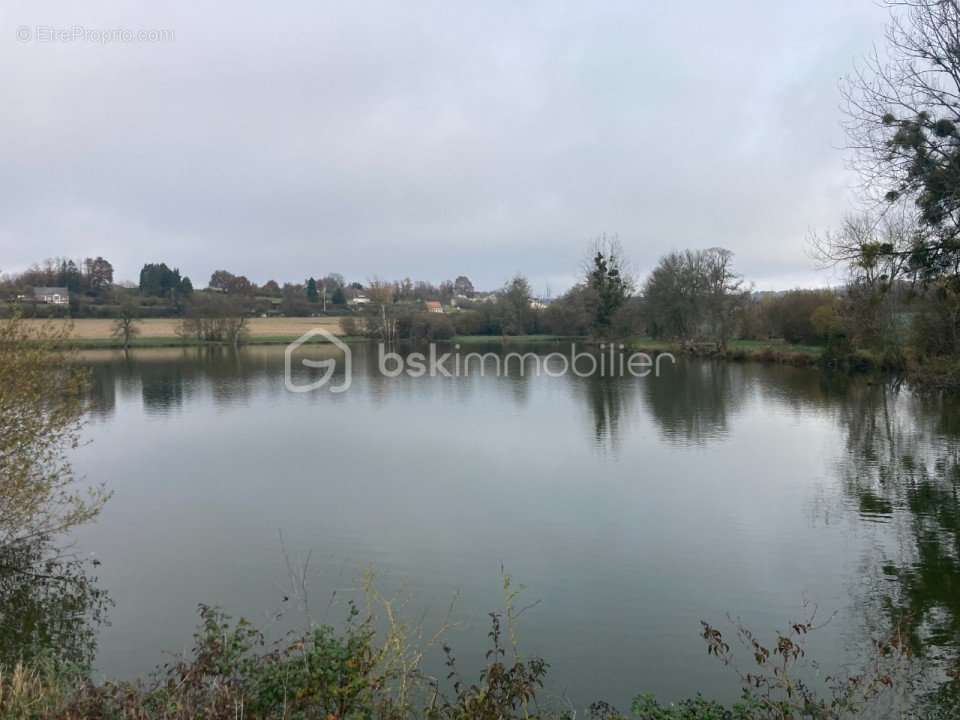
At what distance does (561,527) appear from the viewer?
8.29 m

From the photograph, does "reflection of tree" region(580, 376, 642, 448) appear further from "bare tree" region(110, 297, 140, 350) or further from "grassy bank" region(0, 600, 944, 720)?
"bare tree" region(110, 297, 140, 350)

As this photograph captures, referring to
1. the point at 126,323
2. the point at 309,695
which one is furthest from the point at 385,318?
the point at 309,695

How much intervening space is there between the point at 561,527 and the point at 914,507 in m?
4.57

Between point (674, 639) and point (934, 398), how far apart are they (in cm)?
1607

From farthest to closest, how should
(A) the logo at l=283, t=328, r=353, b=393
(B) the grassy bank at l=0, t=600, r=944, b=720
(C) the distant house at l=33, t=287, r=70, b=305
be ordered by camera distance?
(C) the distant house at l=33, t=287, r=70, b=305 < (A) the logo at l=283, t=328, r=353, b=393 < (B) the grassy bank at l=0, t=600, r=944, b=720

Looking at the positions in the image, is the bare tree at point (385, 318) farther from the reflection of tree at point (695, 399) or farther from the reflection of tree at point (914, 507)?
the reflection of tree at point (914, 507)

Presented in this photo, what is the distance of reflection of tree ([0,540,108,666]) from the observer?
541 cm

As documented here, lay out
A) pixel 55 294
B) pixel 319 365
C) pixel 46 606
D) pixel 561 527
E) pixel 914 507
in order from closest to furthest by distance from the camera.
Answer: pixel 46 606 < pixel 561 527 < pixel 914 507 < pixel 319 365 < pixel 55 294

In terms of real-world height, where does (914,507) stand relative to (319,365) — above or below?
below

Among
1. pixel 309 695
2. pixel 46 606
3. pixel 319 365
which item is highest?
pixel 309 695

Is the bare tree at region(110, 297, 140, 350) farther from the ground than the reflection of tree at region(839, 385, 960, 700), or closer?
farther from the ground

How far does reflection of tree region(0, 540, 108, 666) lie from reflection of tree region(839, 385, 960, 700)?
6270 mm

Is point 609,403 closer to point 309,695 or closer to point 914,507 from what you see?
point 914,507

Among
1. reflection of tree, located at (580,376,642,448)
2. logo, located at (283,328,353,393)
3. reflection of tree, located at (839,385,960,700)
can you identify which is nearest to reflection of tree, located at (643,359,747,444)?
reflection of tree, located at (580,376,642,448)
